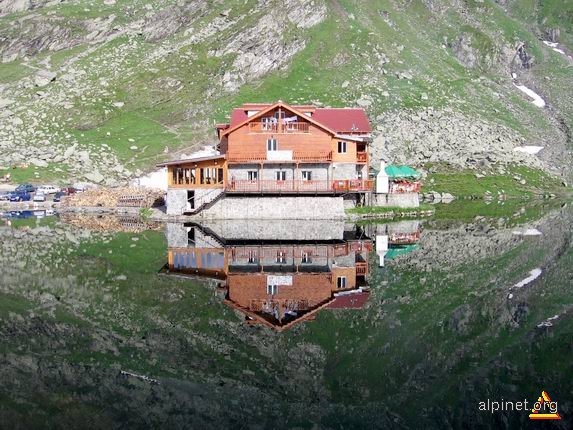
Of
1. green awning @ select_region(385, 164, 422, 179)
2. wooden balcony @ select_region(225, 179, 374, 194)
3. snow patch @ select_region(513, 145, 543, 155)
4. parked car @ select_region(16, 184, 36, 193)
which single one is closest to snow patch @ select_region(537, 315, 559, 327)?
wooden balcony @ select_region(225, 179, 374, 194)

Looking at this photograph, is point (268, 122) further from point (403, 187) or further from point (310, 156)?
point (403, 187)

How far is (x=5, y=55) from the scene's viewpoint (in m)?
145

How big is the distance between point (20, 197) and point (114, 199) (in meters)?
11.5

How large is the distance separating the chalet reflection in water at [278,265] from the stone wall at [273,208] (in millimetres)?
3398

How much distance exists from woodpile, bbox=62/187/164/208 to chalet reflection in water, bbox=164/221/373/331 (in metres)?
15.7

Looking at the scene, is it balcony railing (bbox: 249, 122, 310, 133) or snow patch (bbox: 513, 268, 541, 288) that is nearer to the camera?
snow patch (bbox: 513, 268, 541, 288)

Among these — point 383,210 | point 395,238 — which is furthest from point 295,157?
point 395,238

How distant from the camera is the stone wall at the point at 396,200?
7306cm

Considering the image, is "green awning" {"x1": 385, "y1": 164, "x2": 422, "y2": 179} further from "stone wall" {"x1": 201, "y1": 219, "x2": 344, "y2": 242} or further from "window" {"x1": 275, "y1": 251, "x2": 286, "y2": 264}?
"window" {"x1": 275, "y1": 251, "x2": 286, "y2": 264}

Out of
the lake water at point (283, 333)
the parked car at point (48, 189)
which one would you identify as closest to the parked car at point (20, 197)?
the parked car at point (48, 189)

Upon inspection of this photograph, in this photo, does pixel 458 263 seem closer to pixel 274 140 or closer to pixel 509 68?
pixel 274 140

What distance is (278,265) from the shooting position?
4319cm

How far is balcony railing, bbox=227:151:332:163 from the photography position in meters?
69.4

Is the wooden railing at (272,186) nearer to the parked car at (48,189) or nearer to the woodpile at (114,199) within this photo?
the woodpile at (114,199)
